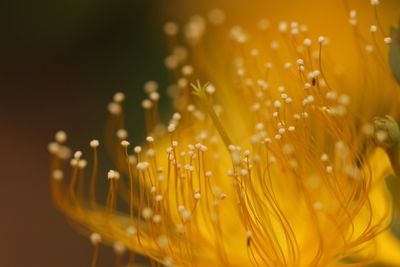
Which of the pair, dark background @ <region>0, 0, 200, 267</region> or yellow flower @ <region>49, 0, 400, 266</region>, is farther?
dark background @ <region>0, 0, 200, 267</region>

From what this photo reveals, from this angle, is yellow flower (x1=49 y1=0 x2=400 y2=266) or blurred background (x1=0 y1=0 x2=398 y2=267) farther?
blurred background (x1=0 y1=0 x2=398 y2=267)

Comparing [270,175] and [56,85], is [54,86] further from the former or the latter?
[270,175]

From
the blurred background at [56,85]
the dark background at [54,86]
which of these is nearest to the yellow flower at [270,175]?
the blurred background at [56,85]

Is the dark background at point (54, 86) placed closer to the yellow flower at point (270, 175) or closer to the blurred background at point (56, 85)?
the blurred background at point (56, 85)

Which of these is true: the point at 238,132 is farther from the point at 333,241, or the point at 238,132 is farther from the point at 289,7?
the point at 289,7

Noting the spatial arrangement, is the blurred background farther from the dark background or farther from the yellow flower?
the yellow flower

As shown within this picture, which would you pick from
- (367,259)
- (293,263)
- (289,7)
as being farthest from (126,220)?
(289,7)

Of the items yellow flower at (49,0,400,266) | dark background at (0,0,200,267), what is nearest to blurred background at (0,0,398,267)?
dark background at (0,0,200,267)

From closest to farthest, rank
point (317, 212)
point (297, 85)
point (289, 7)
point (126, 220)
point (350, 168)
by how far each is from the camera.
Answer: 1. point (350, 168)
2. point (317, 212)
3. point (297, 85)
4. point (126, 220)
5. point (289, 7)

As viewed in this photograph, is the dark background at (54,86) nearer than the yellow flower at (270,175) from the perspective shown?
No
